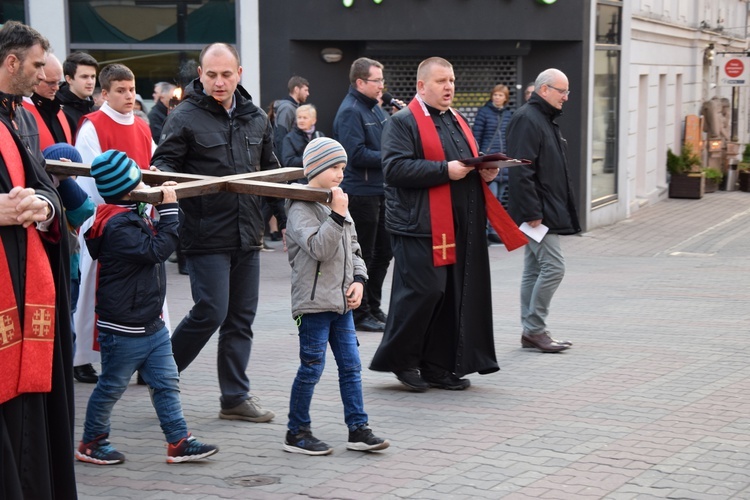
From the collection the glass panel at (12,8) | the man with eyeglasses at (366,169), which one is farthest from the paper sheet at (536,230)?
the glass panel at (12,8)

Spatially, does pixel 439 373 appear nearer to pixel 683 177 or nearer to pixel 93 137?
pixel 93 137

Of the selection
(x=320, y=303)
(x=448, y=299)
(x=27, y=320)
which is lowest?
(x=448, y=299)

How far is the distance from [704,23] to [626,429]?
24.9 m

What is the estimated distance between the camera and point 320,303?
5945 mm

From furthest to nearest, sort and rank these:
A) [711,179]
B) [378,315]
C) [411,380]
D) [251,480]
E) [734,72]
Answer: [734,72], [711,179], [378,315], [411,380], [251,480]

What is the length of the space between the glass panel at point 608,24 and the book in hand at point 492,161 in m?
11.7

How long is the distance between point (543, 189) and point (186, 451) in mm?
3902

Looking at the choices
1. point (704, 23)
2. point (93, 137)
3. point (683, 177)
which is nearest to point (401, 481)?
point (93, 137)

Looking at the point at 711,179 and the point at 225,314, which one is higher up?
the point at 225,314

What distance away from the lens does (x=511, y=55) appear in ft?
57.9

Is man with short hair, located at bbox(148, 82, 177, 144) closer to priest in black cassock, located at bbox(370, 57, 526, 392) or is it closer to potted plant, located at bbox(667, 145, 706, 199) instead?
priest in black cassock, located at bbox(370, 57, 526, 392)

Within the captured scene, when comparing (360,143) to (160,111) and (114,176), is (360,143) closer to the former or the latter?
(114,176)

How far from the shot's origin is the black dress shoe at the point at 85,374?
25.7 feet

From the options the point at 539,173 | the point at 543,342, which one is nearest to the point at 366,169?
the point at 539,173
